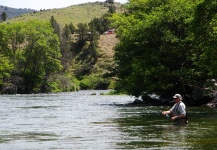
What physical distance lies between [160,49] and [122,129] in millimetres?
21949

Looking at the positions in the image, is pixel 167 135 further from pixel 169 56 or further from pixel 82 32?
pixel 82 32

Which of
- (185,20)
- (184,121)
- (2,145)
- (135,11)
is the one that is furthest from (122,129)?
(135,11)

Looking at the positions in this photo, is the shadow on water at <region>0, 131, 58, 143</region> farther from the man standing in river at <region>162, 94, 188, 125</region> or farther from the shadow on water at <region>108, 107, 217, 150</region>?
the man standing in river at <region>162, 94, 188, 125</region>

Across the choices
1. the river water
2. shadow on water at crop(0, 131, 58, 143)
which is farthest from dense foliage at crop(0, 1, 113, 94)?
shadow on water at crop(0, 131, 58, 143)

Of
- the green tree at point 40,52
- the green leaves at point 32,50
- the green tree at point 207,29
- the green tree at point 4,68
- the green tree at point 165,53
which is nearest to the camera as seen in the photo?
the green tree at point 207,29

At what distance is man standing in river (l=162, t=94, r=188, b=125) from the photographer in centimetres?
2191

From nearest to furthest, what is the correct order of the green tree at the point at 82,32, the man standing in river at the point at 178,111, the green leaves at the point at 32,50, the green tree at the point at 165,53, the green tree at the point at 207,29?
1. the man standing in river at the point at 178,111
2. the green tree at the point at 207,29
3. the green tree at the point at 165,53
4. the green leaves at the point at 32,50
5. the green tree at the point at 82,32

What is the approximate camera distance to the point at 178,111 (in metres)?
22.1

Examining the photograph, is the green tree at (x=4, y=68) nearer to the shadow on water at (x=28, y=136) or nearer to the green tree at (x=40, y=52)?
the green tree at (x=40, y=52)

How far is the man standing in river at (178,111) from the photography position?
862 inches

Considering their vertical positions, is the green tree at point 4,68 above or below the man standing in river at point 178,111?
below

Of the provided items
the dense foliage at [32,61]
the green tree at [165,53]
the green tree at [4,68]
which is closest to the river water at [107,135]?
the green tree at [165,53]

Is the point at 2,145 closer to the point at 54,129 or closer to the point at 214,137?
the point at 54,129

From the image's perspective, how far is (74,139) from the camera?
19.1 m
